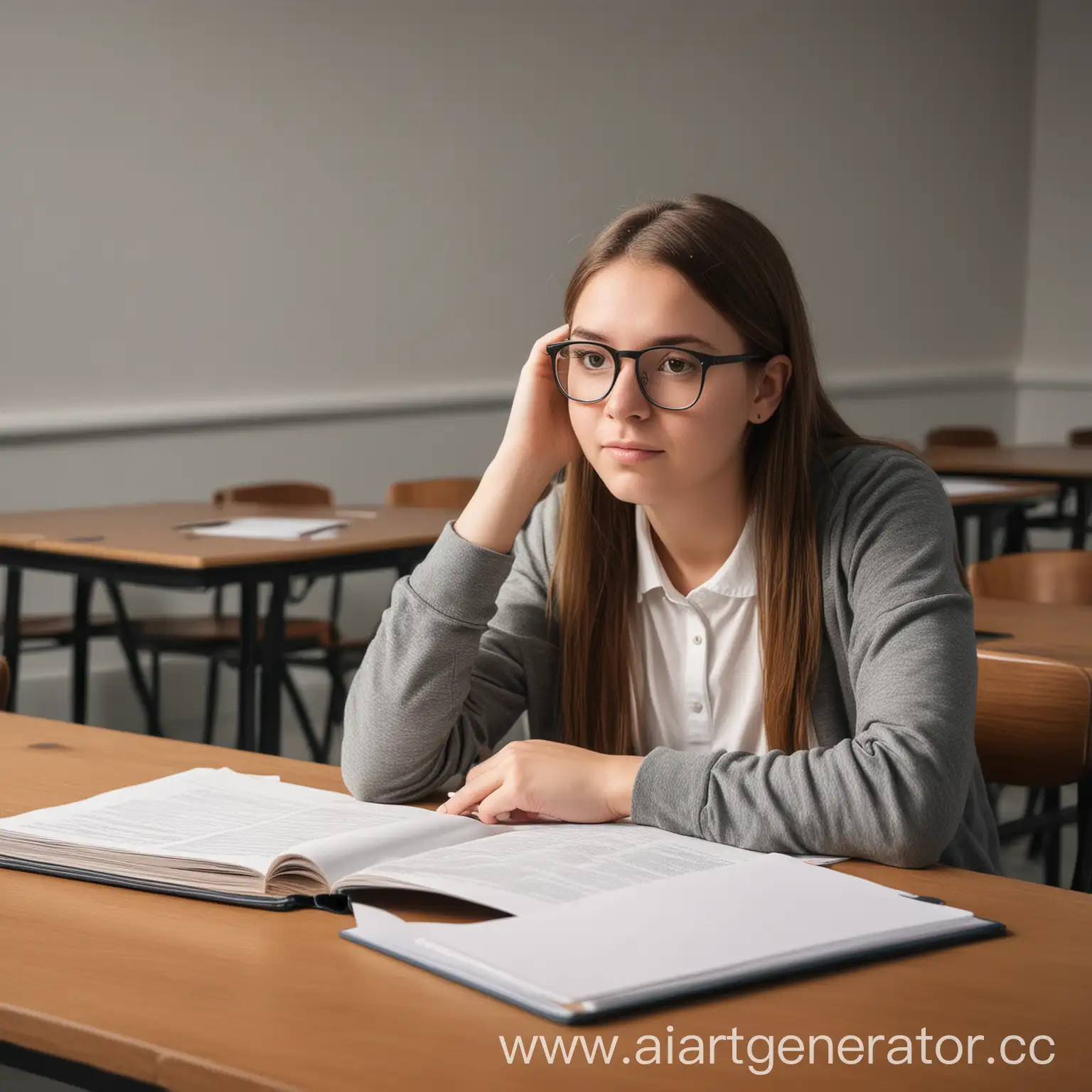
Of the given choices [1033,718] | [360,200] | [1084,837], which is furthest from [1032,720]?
[360,200]

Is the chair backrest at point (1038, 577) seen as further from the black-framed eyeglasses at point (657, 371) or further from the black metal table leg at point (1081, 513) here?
the black metal table leg at point (1081, 513)

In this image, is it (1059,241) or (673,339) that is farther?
(1059,241)

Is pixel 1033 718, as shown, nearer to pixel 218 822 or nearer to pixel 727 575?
pixel 727 575

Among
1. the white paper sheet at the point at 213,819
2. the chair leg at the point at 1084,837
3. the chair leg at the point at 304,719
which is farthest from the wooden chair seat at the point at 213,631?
the white paper sheet at the point at 213,819

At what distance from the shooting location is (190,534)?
3.37 metres

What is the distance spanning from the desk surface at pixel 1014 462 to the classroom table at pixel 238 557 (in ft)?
6.62

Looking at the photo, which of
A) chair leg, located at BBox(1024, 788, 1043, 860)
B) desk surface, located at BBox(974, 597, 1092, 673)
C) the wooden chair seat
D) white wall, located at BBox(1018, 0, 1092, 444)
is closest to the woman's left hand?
desk surface, located at BBox(974, 597, 1092, 673)

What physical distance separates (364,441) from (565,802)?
4.32 m

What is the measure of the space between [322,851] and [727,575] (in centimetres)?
55

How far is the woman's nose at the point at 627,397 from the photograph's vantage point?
136cm

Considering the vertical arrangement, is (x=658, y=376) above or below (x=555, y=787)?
above

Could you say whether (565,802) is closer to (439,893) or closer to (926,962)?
(439,893)

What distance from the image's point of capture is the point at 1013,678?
5.95 ft

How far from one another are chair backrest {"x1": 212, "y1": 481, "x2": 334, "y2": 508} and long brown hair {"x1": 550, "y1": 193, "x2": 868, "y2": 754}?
2676mm
